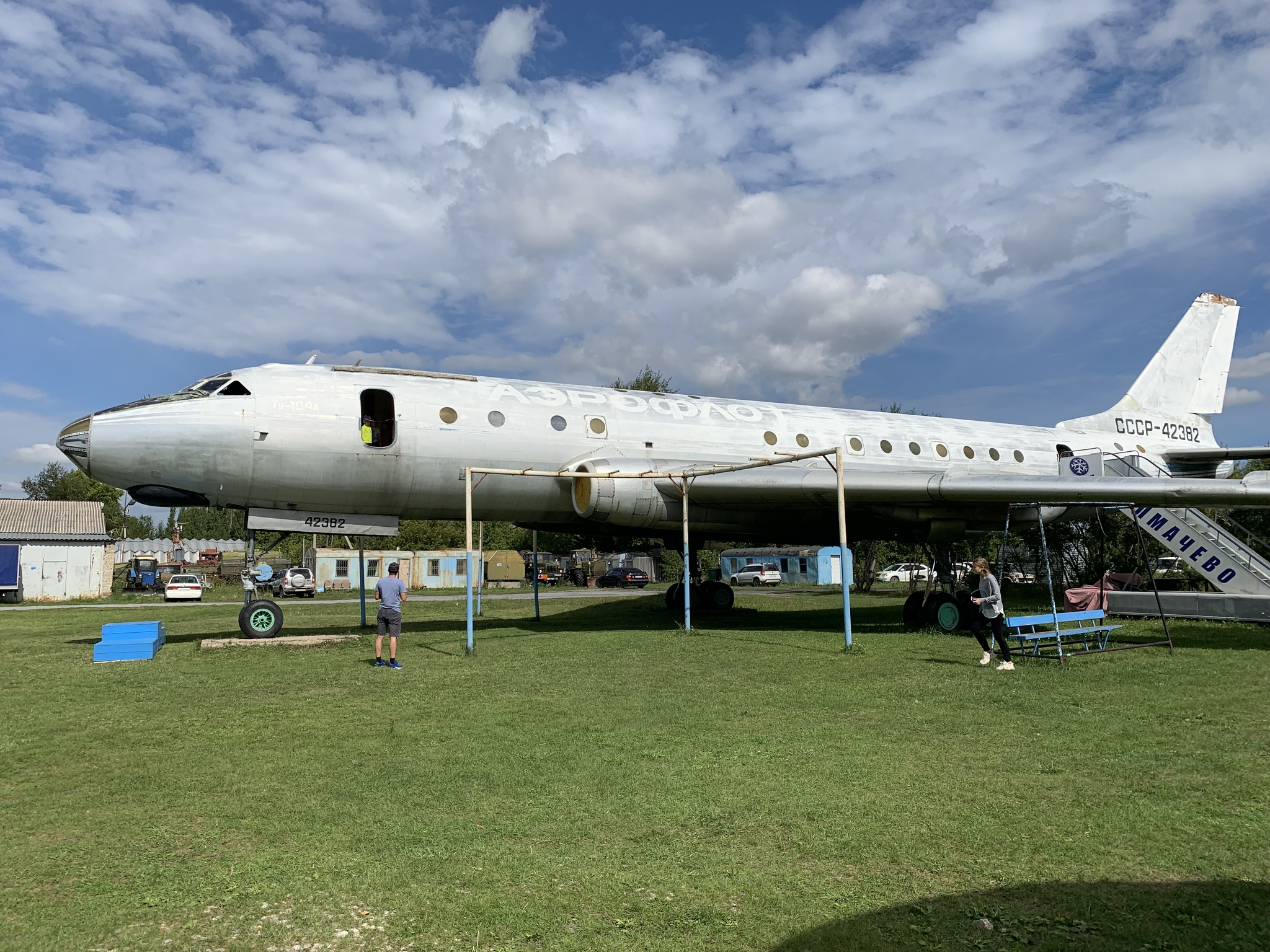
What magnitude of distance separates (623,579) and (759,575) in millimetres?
8996

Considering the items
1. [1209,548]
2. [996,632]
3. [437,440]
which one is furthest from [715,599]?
[996,632]

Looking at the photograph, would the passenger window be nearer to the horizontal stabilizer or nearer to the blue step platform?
the blue step platform

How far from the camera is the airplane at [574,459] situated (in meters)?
13.1

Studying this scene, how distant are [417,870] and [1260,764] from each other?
577 cm

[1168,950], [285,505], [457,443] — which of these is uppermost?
[457,443]

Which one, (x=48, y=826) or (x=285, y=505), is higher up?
(x=285, y=505)

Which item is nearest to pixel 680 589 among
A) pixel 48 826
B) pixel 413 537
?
pixel 48 826

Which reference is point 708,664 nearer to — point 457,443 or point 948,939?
point 457,443

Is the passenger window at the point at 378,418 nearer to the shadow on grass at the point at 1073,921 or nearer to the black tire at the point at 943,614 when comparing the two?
the black tire at the point at 943,614

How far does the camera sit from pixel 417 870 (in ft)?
14.1

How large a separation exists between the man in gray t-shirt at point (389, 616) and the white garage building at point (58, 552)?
35048 millimetres

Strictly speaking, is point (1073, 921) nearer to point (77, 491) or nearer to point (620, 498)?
point (620, 498)

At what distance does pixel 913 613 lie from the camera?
15.9 meters

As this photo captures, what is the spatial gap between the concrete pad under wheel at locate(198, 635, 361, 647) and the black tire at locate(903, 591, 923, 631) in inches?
398
